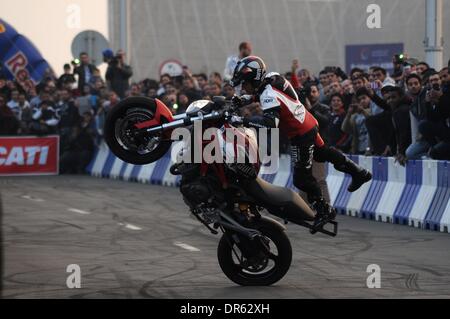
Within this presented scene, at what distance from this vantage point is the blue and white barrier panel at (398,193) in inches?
667

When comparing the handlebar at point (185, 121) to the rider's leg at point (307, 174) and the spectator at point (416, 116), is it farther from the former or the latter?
the spectator at point (416, 116)

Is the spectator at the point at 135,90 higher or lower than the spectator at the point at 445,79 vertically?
lower

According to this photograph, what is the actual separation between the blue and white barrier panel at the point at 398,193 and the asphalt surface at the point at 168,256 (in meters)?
0.35

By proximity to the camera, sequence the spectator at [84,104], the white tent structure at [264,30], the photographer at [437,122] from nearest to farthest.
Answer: the photographer at [437,122]
the spectator at [84,104]
the white tent structure at [264,30]

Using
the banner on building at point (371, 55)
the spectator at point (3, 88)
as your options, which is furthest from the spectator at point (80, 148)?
the banner on building at point (371, 55)

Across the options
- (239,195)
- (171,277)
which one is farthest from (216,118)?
(171,277)

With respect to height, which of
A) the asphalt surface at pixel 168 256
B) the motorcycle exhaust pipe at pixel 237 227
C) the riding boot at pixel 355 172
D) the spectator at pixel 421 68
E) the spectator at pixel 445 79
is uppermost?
the spectator at pixel 421 68

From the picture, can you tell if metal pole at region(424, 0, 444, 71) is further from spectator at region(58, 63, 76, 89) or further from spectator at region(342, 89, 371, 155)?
spectator at region(58, 63, 76, 89)

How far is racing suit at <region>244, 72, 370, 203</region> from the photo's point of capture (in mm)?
11688

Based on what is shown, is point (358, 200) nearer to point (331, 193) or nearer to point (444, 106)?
point (331, 193)

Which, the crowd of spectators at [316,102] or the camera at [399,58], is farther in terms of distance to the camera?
the camera at [399,58]

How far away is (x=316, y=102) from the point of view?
17500 mm

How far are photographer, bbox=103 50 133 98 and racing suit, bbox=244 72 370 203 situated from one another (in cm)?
1593

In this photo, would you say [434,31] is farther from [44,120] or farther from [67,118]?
[44,120]
